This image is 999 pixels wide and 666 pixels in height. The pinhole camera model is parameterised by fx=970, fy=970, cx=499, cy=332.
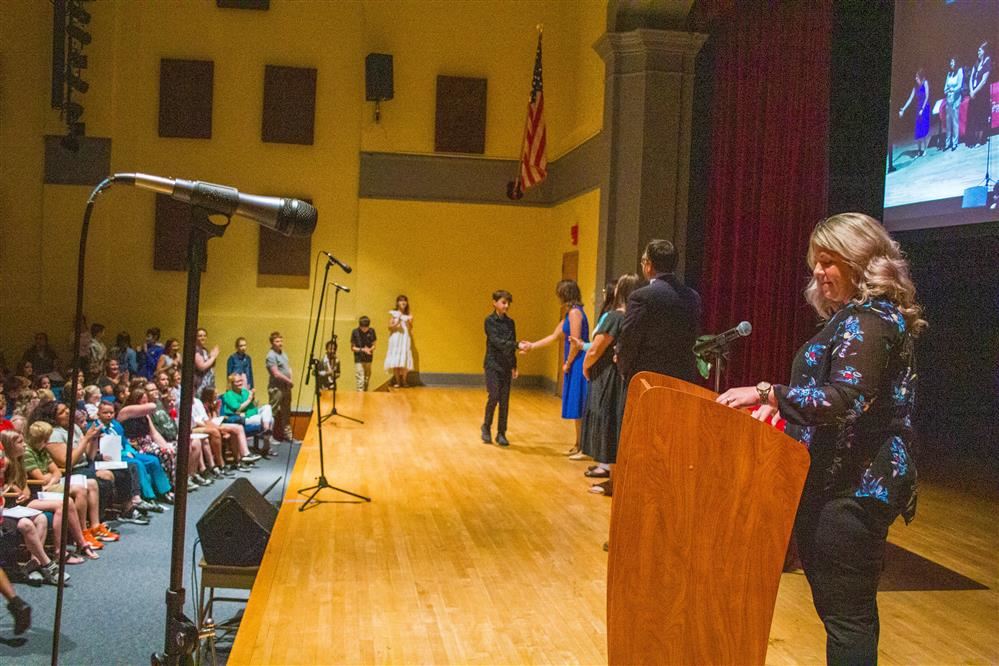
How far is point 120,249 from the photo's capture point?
14.5 metres

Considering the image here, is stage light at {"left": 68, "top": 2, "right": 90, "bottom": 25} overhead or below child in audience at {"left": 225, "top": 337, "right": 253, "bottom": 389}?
overhead

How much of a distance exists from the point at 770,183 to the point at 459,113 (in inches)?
288

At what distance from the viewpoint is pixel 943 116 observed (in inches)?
282

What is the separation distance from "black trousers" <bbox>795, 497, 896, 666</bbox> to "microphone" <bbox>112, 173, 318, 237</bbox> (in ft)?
4.73

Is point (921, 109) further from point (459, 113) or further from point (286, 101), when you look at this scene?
point (286, 101)

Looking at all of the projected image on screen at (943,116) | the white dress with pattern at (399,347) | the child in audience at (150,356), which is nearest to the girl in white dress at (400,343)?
the white dress with pattern at (399,347)

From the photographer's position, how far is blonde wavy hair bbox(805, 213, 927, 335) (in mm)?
2369

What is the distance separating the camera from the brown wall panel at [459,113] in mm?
14648

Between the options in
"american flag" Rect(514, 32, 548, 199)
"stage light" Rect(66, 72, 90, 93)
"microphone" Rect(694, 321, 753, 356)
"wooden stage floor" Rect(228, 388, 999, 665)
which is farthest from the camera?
"stage light" Rect(66, 72, 90, 93)

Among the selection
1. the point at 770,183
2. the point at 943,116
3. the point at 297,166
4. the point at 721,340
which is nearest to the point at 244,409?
the point at 297,166

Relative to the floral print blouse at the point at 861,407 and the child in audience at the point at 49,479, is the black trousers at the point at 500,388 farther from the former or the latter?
the floral print blouse at the point at 861,407

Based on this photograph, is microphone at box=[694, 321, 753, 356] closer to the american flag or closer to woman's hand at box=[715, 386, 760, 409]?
woman's hand at box=[715, 386, 760, 409]

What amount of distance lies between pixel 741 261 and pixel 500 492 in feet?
10.1

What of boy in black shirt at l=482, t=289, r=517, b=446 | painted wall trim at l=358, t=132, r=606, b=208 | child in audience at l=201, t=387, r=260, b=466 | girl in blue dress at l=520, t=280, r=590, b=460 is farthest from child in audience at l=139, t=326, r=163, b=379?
girl in blue dress at l=520, t=280, r=590, b=460
